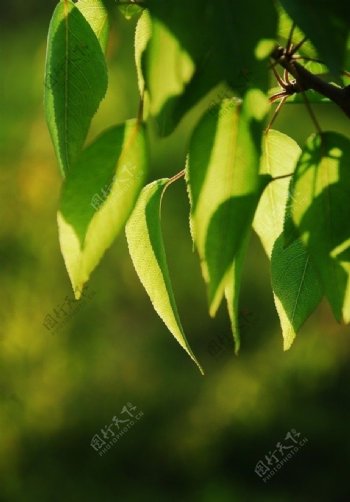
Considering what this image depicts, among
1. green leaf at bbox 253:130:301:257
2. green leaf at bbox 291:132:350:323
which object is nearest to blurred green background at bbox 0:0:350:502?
green leaf at bbox 253:130:301:257

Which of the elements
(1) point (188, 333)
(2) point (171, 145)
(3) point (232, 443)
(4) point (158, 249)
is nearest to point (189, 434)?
(3) point (232, 443)

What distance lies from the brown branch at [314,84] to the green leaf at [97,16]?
0.33 feet

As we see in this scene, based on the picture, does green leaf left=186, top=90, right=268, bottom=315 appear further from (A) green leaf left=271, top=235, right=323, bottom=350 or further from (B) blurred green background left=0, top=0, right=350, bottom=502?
(B) blurred green background left=0, top=0, right=350, bottom=502

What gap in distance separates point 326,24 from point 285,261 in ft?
0.53

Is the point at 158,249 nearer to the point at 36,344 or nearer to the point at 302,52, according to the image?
the point at 302,52

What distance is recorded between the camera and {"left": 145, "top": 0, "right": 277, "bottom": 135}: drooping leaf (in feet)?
0.88

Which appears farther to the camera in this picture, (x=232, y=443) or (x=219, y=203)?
(x=232, y=443)

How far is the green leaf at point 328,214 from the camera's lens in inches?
12.6

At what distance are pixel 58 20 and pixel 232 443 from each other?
335 centimetres

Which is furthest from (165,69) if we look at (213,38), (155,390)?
(155,390)

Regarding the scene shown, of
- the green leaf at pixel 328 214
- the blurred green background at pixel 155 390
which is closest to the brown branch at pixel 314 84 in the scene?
the green leaf at pixel 328 214

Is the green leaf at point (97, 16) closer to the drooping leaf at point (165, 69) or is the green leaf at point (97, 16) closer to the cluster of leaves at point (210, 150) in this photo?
the cluster of leaves at point (210, 150)

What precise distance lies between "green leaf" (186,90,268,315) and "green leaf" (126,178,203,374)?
10cm

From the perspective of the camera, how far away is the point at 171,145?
3656 millimetres
